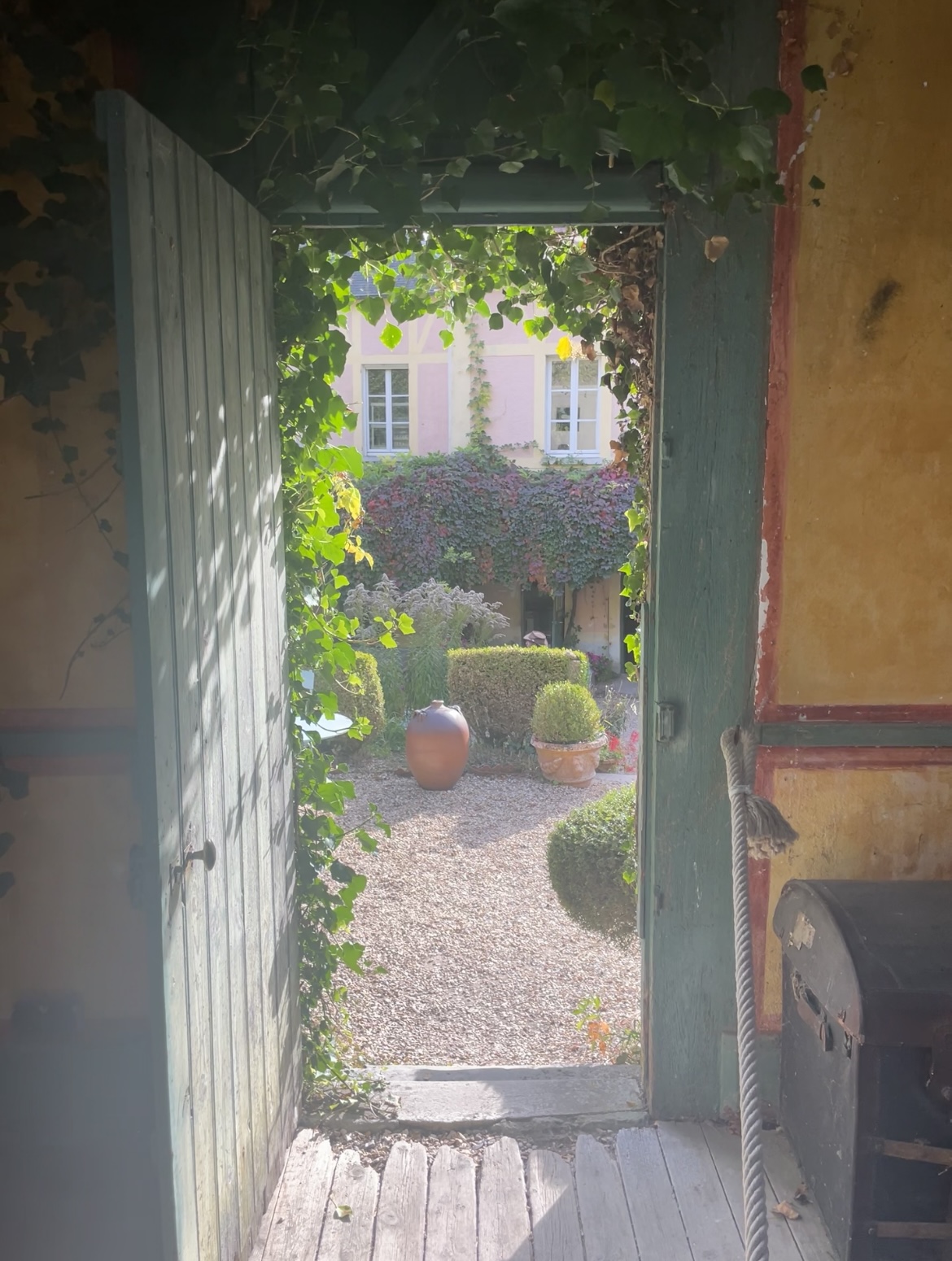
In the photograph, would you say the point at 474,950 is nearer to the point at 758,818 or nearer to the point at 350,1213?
the point at 350,1213

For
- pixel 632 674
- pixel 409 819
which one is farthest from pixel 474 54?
pixel 409 819

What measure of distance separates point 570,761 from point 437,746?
3.93 feet

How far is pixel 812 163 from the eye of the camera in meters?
2.59

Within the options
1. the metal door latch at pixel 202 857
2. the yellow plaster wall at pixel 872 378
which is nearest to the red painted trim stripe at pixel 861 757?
the yellow plaster wall at pixel 872 378

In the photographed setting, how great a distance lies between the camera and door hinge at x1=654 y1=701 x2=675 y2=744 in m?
2.85

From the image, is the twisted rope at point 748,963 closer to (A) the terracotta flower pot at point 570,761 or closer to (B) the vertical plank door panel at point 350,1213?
(B) the vertical plank door panel at point 350,1213

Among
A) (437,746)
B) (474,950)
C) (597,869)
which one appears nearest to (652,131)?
(597,869)

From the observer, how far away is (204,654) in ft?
6.88

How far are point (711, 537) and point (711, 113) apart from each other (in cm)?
109

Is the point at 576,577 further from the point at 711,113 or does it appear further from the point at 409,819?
the point at 711,113

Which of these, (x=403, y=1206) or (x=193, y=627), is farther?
(x=403, y=1206)

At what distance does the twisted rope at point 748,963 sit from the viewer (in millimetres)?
1764

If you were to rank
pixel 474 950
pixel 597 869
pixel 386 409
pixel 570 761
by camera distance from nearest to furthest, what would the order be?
1. pixel 597 869
2. pixel 474 950
3. pixel 570 761
4. pixel 386 409

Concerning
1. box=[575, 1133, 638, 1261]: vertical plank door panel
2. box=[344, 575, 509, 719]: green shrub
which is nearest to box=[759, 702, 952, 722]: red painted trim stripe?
box=[575, 1133, 638, 1261]: vertical plank door panel
